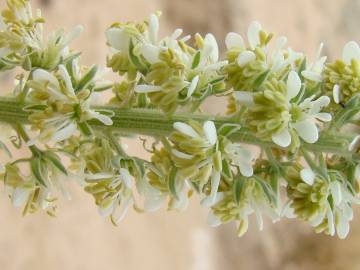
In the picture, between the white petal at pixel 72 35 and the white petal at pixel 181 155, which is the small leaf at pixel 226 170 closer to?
the white petal at pixel 181 155

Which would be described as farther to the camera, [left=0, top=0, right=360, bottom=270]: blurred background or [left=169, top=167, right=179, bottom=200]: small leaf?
[left=0, top=0, right=360, bottom=270]: blurred background

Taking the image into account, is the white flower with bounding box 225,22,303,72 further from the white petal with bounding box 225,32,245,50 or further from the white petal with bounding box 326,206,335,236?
the white petal with bounding box 326,206,335,236

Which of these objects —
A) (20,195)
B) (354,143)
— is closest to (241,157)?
(354,143)

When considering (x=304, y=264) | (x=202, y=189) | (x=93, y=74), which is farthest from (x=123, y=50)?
(x=304, y=264)

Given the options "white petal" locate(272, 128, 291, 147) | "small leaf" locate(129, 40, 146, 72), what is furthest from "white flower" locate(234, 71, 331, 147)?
"small leaf" locate(129, 40, 146, 72)

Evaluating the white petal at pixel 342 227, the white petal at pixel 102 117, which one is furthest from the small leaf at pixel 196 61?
the white petal at pixel 342 227

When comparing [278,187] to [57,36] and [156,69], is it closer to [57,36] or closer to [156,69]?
[156,69]

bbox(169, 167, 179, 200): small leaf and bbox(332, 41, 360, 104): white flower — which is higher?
bbox(332, 41, 360, 104): white flower
